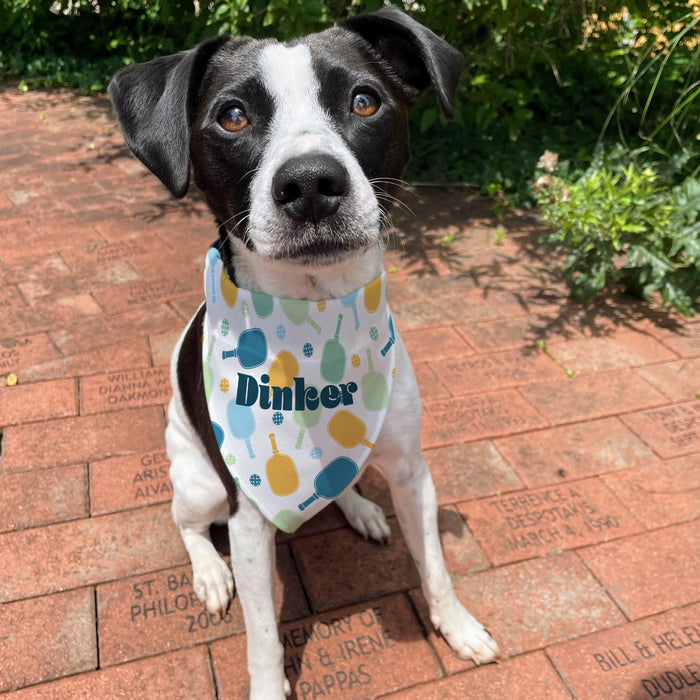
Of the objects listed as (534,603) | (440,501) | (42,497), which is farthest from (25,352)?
(534,603)

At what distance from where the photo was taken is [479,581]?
2.67 meters

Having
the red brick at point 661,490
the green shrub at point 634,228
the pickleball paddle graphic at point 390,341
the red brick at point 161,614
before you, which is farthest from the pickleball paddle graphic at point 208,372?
the green shrub at point 634,228

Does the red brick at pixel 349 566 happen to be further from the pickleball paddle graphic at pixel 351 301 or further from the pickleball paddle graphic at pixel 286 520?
the pickleball paddle graphic at pixel 351 301

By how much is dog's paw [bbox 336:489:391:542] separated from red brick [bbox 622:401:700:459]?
5.11 feet

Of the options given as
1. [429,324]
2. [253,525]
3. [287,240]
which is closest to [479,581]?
[253,525]

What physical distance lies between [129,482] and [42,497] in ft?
1.28

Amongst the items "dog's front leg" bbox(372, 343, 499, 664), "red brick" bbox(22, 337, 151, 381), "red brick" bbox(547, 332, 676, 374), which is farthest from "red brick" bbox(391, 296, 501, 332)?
"dog's front leg" bbox(372, 343, 499, 664)

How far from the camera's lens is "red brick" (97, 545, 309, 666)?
2402 millimetres

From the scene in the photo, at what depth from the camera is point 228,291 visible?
7.12ft

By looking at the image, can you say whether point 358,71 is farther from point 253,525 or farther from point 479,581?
point 479,581

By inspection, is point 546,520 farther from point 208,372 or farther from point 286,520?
point 208,372

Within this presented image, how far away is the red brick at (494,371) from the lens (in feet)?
12.3

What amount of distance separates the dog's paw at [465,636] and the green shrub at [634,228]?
2.70 m

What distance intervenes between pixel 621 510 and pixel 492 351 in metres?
1.38
